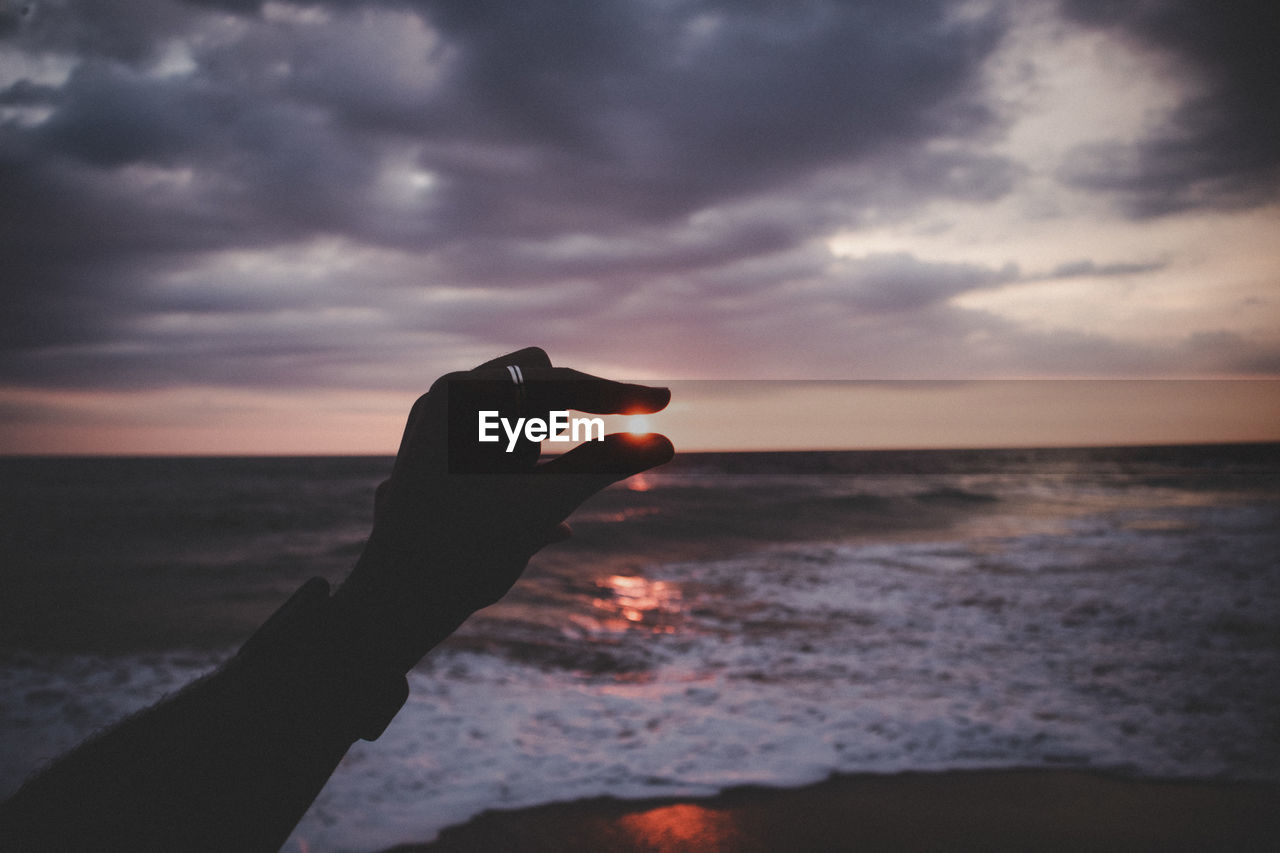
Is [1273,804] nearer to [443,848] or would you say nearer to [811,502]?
[443,848]

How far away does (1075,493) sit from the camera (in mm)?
27484

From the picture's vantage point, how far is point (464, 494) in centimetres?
104

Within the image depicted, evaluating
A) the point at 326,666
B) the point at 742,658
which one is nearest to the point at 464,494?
the point at 326,666

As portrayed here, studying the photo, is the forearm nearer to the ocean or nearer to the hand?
the hand

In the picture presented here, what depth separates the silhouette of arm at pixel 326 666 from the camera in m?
1.02

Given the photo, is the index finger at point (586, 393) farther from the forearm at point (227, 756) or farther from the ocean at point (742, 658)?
the ocean at point (742, 658)

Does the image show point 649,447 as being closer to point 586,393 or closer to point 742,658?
point 586,393

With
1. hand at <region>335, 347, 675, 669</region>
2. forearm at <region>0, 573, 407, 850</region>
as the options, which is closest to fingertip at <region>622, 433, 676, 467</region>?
hand at <region>335, 347, 675, 669</region>

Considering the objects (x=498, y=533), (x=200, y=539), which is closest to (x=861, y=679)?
(x=498, y=533)

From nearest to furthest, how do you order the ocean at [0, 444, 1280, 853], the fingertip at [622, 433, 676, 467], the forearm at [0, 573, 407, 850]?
the forearm at [0, 573, 407, 850] → the fingertip at [622, 433, 676, 467] → the ocean at [0, 444, 1280, 853]

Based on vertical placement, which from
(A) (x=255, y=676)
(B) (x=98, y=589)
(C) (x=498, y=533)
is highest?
(C) (x=498, y=533)

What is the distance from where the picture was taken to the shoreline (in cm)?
414

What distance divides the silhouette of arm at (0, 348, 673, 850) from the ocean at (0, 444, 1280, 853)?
400 cm

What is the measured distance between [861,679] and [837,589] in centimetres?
449
